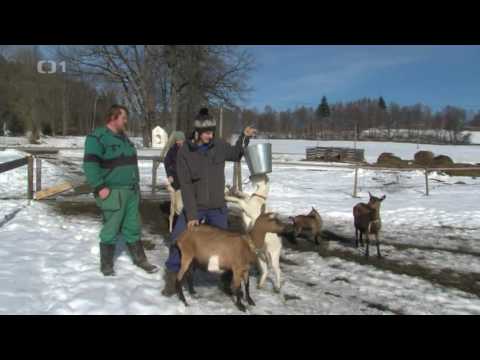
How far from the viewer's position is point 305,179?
20562 mm

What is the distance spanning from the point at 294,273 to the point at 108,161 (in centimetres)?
300

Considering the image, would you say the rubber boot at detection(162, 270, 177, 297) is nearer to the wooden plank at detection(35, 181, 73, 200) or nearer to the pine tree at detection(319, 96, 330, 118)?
the wooden plank at detection(35, 181, 73, 200)

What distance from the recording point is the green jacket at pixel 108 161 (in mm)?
4750

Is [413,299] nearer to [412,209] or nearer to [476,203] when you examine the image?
[412,209]

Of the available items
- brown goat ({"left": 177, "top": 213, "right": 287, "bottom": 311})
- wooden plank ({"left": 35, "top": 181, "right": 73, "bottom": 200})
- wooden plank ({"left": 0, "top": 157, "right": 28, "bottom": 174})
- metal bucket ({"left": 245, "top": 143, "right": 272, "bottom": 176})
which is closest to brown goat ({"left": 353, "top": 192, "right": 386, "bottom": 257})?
metal bucket ({"left": 245, "top": 143, "right": 272, "bottom": 176})

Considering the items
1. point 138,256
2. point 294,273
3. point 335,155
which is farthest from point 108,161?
point 335,155

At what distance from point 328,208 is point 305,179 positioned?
30.5ft

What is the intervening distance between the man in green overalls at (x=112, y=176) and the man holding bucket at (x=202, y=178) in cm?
81

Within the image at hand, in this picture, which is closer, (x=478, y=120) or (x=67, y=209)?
(x=67, y=209)

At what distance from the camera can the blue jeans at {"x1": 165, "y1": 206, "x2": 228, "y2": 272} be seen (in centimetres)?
475

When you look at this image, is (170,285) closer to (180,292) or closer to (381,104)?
(180,292)
